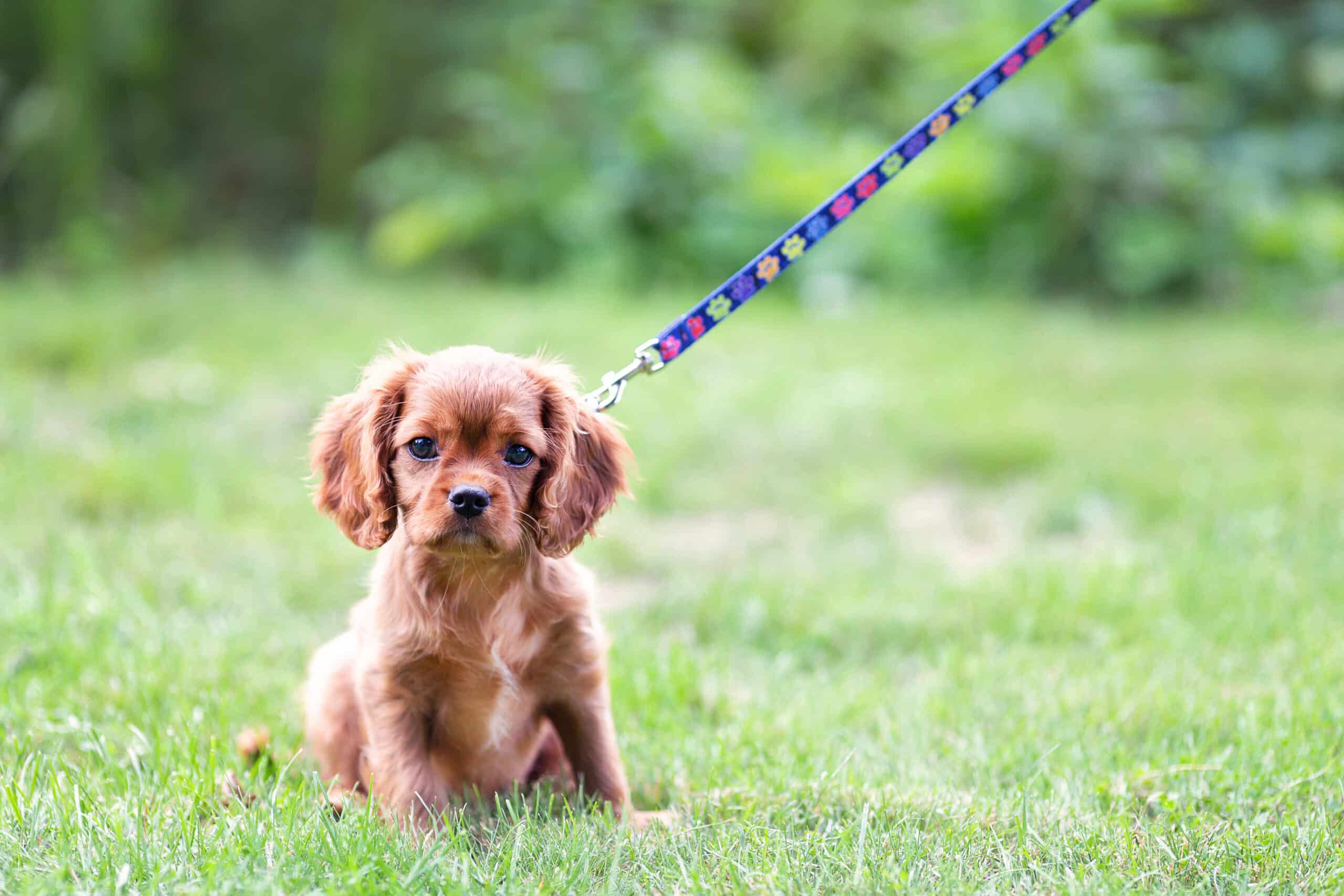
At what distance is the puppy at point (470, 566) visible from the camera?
241cm

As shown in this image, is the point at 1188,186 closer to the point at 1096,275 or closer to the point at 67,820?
the point at 1096,275

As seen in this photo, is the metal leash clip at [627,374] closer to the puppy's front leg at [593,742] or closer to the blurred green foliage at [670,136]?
the puppy's front leg at [593,742]

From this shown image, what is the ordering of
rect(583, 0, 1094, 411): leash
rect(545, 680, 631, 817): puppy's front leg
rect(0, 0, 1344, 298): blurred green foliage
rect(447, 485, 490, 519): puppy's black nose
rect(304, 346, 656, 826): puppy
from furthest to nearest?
rect(0, 0, 1344, 298): blurred green foliage
rect(583, 0, 1094, 411): leash
rect(545, 680, 631, 817): puppy's front leg
rect(304, 346, 656, 826): puppy
rect(447, 485, 490, 519): puppy's black nose

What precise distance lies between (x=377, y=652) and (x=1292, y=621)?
275cm

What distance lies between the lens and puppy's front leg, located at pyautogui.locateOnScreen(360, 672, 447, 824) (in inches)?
96.5

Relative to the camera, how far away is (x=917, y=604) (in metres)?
4.04

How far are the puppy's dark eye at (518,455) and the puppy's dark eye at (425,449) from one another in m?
0.14

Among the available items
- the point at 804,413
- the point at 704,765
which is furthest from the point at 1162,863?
the point at 804,413

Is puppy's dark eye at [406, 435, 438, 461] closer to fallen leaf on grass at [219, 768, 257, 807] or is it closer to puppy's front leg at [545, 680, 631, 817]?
puppy's front leg at [545, 680, 631, 817]

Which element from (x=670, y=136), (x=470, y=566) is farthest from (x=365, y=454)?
(x=670, y=136)

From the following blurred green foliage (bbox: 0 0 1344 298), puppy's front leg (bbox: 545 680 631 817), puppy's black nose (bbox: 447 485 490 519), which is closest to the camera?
puppy's black nose (bbox: 447 485 490 519)

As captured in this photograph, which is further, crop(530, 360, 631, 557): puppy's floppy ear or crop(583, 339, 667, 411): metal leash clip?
crop(583, 339, 667, 411): metal leash clip

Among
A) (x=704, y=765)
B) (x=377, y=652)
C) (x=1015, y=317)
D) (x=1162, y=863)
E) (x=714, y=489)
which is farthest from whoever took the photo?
(x=1015, y=317)

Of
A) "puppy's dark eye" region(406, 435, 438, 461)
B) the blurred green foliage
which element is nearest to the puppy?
"puppy's dark eye" region(406, 435, 438, 461)
